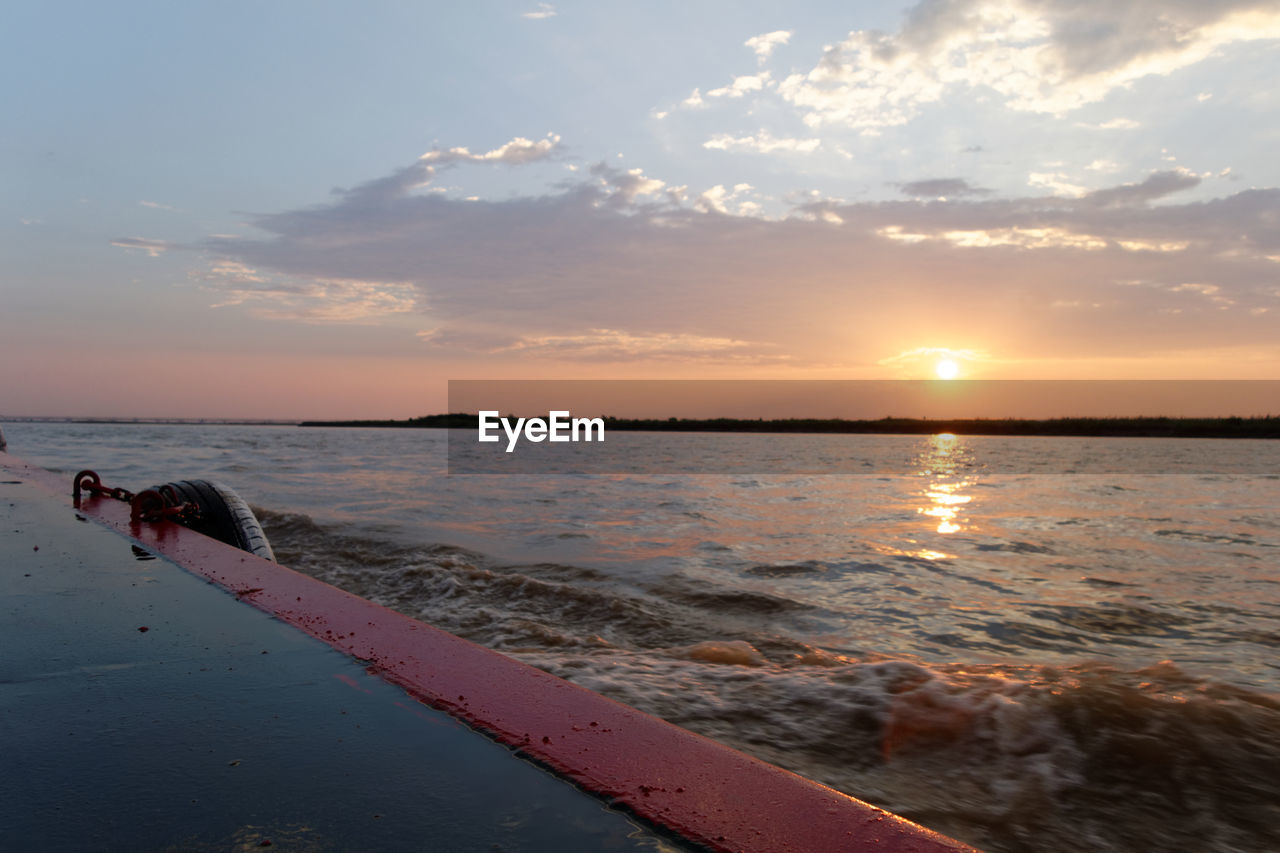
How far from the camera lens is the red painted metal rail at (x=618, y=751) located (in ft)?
4.47

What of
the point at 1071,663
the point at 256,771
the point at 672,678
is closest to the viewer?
the point at 256,771

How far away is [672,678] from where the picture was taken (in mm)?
3643

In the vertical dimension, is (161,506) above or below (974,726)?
above

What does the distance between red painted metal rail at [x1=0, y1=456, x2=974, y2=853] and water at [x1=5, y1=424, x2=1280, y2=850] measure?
1.01 metres

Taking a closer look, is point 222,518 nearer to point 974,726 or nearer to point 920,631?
point 920,631

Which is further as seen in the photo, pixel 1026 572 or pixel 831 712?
pixel 1026 572

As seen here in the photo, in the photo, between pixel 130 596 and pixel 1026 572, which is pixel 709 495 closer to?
pixel 1026 572

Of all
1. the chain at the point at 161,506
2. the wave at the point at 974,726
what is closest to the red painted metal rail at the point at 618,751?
the wave at the point at 974,726

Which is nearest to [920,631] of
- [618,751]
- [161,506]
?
[618,751]

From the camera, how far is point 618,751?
1.72 metres

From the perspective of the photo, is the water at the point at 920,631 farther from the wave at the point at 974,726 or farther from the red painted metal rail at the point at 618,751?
the red painted metal rail at the point at 618,751

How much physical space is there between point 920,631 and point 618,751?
12.7 ft

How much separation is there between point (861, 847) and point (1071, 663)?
3735 millimetres

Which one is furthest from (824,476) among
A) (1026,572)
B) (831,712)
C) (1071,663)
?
(831,712)
